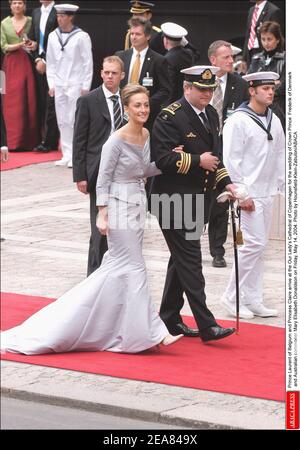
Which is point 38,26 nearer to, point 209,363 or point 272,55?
point 272,55

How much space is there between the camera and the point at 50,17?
65.0 feet

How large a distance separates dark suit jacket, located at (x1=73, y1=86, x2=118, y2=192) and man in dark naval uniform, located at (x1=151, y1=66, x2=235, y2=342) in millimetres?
1300

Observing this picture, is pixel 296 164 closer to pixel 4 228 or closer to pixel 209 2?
pixel 4 228

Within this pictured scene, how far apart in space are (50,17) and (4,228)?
17.7 ft

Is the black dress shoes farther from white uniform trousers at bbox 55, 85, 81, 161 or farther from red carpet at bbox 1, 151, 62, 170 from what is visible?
white uniform trousers at bbox 55, 85, 81, 161

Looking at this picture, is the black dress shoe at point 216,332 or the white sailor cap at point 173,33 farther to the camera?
the white sailor cap at point 173,33

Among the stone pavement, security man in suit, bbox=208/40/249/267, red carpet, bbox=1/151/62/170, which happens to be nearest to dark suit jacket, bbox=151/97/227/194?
the stone pavement

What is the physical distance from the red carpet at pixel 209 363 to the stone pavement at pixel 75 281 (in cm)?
15

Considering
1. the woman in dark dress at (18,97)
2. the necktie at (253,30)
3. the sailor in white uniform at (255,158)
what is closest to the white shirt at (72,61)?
the woman in dark dress at (18,97)

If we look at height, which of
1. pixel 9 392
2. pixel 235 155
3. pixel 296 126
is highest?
pixel 296 126

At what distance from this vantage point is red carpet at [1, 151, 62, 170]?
19484mm

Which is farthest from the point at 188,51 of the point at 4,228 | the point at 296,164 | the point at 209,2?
the point at 296,164

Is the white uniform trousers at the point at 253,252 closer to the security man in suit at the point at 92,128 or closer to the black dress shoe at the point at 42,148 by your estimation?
the security man in suit at the point at 92,128

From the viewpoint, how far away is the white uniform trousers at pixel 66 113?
19000mm
